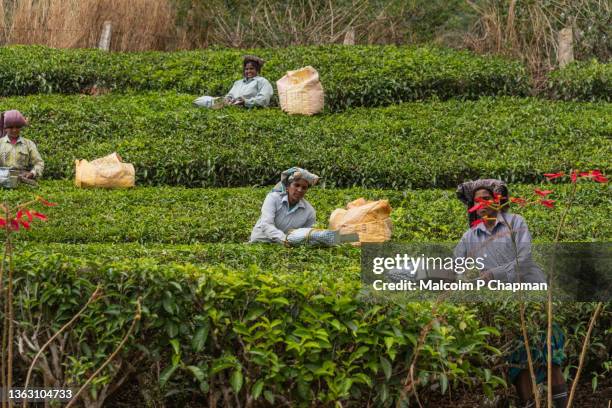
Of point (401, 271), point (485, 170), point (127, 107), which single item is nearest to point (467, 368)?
point (401, 271)

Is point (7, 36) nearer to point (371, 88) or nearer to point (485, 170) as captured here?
point (371, 88)

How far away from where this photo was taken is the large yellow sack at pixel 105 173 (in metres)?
13.9

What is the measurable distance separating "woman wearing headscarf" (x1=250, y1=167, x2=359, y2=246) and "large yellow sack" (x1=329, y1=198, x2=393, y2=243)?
0.72ft

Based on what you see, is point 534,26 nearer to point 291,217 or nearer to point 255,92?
point 255,92

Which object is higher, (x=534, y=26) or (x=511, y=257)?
(x=534, y=26)

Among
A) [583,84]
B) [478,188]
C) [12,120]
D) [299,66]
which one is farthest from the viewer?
[299,66]

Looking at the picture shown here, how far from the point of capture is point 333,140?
15.7 m

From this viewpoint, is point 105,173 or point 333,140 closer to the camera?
point 105,173

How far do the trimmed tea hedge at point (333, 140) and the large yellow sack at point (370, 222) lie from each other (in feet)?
11.6

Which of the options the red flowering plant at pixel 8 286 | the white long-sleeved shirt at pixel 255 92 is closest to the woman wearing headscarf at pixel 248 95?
the white long-sleeved shirt at pixel 255 92

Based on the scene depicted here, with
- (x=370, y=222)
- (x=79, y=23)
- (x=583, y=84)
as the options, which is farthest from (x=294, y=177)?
(x=79, y=23)

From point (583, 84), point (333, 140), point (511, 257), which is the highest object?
point (583, 84)

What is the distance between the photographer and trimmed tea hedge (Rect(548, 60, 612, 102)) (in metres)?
17.9

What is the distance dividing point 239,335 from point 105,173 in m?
7.37
